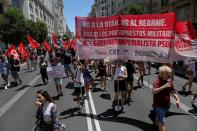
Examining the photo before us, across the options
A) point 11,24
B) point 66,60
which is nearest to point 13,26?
point 11,24

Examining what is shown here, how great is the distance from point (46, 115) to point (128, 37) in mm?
3484

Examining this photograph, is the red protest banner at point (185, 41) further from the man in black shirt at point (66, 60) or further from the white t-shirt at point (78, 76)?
the man in black shirt at point (66, 60)

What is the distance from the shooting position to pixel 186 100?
9.55m

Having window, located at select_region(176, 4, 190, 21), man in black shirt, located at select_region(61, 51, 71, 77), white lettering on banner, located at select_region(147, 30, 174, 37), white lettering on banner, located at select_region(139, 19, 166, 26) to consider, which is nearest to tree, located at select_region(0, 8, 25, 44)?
window, located at select_region(176, 4, 190, 21)

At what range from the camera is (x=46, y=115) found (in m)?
4.68

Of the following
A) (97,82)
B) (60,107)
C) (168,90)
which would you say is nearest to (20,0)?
(97,82)

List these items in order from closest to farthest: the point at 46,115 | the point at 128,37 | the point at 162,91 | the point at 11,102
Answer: the point at 46,115, the point at 162,91, the point at 128,37, the point at 11,102

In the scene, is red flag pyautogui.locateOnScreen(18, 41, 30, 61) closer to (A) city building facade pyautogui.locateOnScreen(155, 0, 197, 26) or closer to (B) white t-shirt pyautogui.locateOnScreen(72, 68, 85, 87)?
(B) white t-shirt pyautogui.locateOnScreen(72, 68, 85, 87)

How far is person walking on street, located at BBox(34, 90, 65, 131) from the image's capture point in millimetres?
4691

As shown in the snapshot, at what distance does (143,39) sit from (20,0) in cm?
5906

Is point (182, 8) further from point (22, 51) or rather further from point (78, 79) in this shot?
point (78, 79)

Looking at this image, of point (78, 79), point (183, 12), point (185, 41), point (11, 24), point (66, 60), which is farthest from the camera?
point (11, 24)

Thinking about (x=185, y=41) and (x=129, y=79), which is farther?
(x=129, y=79)

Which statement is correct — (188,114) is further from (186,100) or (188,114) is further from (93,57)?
(93,57)
